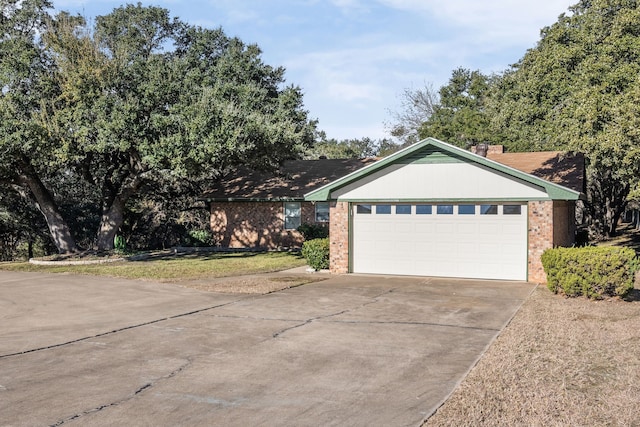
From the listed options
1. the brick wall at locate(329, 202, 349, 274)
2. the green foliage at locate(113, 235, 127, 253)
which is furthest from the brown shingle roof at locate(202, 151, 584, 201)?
the brick wall at locate(329, 202, 349, 274)

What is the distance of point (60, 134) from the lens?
20938mm

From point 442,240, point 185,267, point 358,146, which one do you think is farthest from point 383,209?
point 358,146

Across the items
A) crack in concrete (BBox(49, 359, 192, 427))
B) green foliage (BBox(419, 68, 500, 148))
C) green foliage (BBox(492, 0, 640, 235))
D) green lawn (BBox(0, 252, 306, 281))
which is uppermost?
green foliage (BBox(419, 68, 500, 148))

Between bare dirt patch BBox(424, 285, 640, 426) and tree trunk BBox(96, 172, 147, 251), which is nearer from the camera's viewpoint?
bare dirt patch BBox(424, 285, 640, 426)

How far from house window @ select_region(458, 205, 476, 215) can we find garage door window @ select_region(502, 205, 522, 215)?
34.5 inches

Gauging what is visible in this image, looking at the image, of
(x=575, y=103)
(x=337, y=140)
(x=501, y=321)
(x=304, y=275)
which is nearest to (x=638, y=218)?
(x=575, y=103)

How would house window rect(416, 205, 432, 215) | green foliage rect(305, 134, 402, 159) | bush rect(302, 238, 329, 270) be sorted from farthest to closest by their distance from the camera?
green foliage rect(305, 134, 402, 159) < bush rect(302, 238, 329, 270) < house window rect(416, 205, 432, 215)

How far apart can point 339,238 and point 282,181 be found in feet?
40.5

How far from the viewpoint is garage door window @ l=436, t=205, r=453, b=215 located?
1753cm

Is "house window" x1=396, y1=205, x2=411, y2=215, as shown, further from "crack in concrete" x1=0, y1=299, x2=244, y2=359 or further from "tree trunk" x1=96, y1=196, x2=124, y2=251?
"tree trunk" x1=96, y1=196, x2=124, y2=251

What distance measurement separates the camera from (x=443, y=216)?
1758 cm

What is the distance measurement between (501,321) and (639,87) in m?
8.94

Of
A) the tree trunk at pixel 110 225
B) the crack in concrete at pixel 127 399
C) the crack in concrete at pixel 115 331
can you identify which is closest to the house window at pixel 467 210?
the crack in concrete at pixel 115 331

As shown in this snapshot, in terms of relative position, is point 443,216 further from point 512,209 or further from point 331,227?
point 331,227
